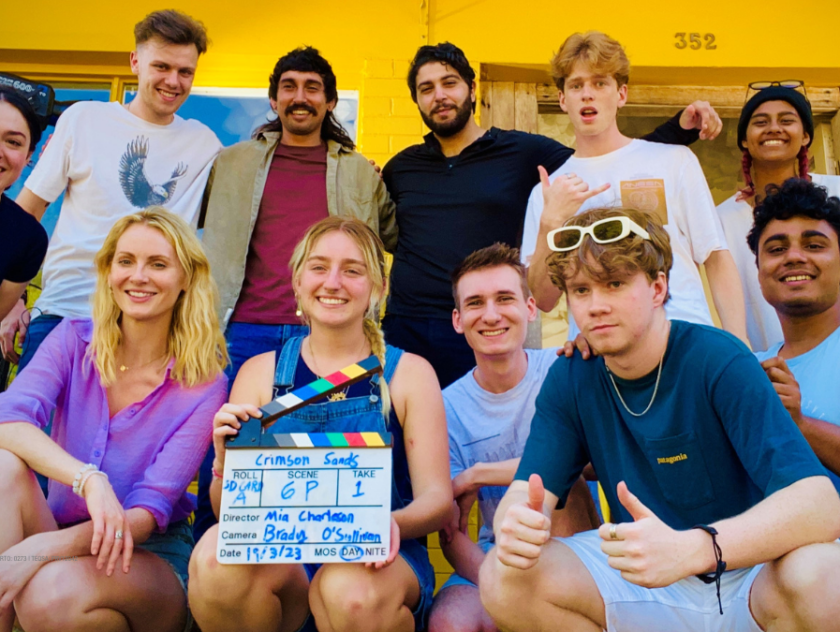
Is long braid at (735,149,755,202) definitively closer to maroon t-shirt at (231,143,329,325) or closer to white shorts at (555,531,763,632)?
maroon t-shirt at (231,143,329,325)

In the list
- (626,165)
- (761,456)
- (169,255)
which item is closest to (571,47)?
(626,165)

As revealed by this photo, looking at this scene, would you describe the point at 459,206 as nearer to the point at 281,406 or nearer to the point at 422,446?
the point at 422,446

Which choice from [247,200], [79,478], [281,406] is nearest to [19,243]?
[247,200]

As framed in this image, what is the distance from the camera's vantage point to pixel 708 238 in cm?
310

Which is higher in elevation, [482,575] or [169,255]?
[169,255]

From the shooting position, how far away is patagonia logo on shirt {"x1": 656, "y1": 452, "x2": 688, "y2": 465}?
2141 mm

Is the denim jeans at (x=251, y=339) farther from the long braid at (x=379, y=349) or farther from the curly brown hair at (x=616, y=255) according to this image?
the curly brown hair at (x=616, y=255)

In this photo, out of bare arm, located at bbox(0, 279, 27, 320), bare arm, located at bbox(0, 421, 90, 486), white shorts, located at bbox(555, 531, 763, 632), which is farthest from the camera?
bare arm, located at bbox(0, 279, 27, 320)

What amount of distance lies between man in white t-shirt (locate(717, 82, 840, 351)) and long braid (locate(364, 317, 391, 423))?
5.90 feet

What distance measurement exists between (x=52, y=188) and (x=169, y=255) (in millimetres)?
1060

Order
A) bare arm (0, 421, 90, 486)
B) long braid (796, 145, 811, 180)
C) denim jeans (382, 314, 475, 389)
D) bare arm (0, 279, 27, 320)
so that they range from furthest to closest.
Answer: long braid (796, 145, 811, 180), denim jeans (382, 314, 475, 389), bare arm (0, 279, 27, 320), bare arm (0, 421, 90, 486)

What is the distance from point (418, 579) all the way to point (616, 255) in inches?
43.2

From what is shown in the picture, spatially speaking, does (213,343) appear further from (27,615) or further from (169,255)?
(27,615)

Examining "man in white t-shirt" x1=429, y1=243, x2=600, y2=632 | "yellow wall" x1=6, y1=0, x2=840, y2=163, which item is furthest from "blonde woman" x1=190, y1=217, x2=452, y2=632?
"yellow wall" x1=6, y1=0, x2=840, y2=163
